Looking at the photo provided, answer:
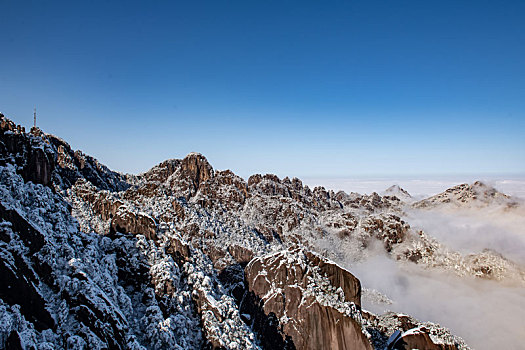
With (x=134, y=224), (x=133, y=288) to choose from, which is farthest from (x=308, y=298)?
(x=134, y=224)

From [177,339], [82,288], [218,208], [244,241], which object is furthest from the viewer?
[218,208]

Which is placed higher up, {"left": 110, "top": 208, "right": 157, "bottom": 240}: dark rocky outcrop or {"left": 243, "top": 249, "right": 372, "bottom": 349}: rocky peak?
{"left": 110, "top": 208, "right": 157, "bottom": 240}: dark rocky outcrop

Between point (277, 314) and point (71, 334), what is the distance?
4112 centimetres

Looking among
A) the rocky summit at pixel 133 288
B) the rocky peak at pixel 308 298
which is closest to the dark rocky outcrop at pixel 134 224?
the rocky summit at pixel 133 288

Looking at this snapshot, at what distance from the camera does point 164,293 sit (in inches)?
1651

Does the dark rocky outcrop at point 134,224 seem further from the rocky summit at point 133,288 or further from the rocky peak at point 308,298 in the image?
the rocky peak at point 308,298

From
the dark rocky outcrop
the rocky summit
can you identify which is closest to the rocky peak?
the rocky summit

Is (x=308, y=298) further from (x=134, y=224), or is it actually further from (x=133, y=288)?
(x=134, y=224)

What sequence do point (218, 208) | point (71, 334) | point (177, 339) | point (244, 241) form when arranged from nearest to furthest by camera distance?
point (71, 334)
point (177, 339)
point (244, 241)
point (218, 208)

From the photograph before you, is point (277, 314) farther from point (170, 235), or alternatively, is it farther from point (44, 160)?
point (44, 160)

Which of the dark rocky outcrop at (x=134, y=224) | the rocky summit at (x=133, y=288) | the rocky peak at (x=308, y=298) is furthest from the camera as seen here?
the rocky peak at (x=308, y=298)

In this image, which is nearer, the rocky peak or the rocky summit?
the rocky summit

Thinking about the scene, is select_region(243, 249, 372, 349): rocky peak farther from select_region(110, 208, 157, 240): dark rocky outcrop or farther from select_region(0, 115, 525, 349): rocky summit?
select_region(110, 208, 157, 240): dark rocky outcrop

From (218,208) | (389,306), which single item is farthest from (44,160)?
(389,306)
